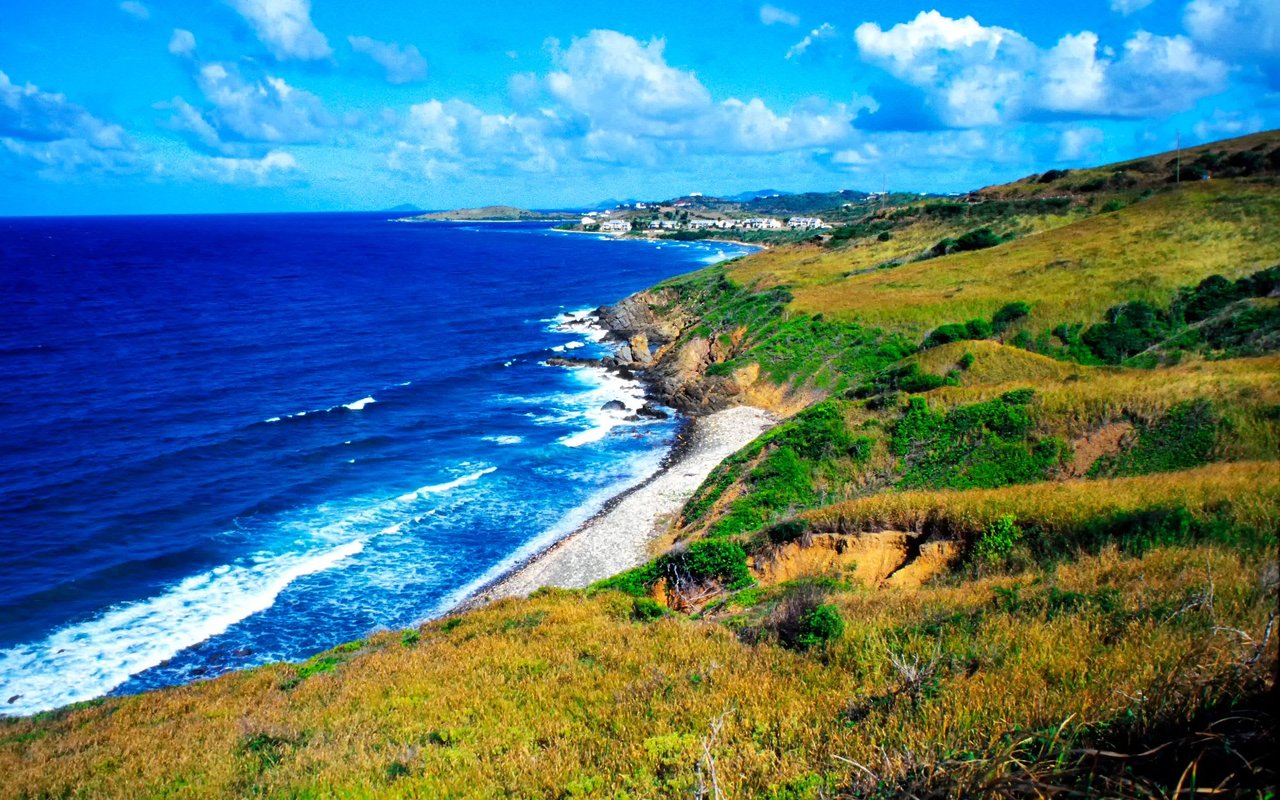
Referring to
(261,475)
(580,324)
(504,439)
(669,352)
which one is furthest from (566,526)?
(580,324)

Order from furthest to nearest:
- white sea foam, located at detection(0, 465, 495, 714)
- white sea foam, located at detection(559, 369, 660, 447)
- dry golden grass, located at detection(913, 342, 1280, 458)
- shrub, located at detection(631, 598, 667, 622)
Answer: white sea foam, located at detection(559, 369, 660, 447)
white sea foam, located at detection(0, 465, 495, 714)
dry golden grass, located at detection(913, 342, 1280, 458)
shrub, located at detection(631, 598, 667, 622)

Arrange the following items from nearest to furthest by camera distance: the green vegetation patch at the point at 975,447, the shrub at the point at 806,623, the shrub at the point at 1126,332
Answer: the shrub at the point at 806,623, the green vegetation patch at the point at 975,447, the shrub at the point at 1126,332

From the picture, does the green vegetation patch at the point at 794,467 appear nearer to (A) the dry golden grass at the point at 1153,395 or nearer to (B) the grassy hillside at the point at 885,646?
(B) the grassy hillside at the point at 885,646

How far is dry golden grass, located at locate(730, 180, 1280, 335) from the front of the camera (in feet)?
136

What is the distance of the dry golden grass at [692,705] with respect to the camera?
6652mm

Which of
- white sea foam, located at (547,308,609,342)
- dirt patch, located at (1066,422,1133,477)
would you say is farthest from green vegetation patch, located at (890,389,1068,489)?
white sea foam, located at (547,308,609,342)

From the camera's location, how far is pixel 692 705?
8703 mm

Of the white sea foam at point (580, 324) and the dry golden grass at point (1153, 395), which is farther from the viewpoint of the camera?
the white sea foam at point (580, 324)

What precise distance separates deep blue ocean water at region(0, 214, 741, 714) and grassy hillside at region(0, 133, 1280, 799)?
9237mm

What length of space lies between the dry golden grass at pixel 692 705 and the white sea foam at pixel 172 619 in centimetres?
1141

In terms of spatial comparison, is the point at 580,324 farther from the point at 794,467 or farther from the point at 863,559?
the point at 863,559

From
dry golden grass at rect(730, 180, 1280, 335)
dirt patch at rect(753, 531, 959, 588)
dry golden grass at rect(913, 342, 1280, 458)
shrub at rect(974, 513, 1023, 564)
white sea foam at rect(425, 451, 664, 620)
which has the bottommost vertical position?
white sea foam at rect(425, 451, 664, 620)

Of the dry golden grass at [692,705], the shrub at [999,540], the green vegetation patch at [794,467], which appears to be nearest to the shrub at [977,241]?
the green vegetation patch at [794,467]

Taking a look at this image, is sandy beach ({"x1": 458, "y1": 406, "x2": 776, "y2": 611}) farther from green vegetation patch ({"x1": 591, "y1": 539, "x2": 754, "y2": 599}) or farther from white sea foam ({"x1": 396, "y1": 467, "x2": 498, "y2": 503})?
white sea foam ({"x1": 396, "y1": 467, "x2": 498, "y2": 503})
